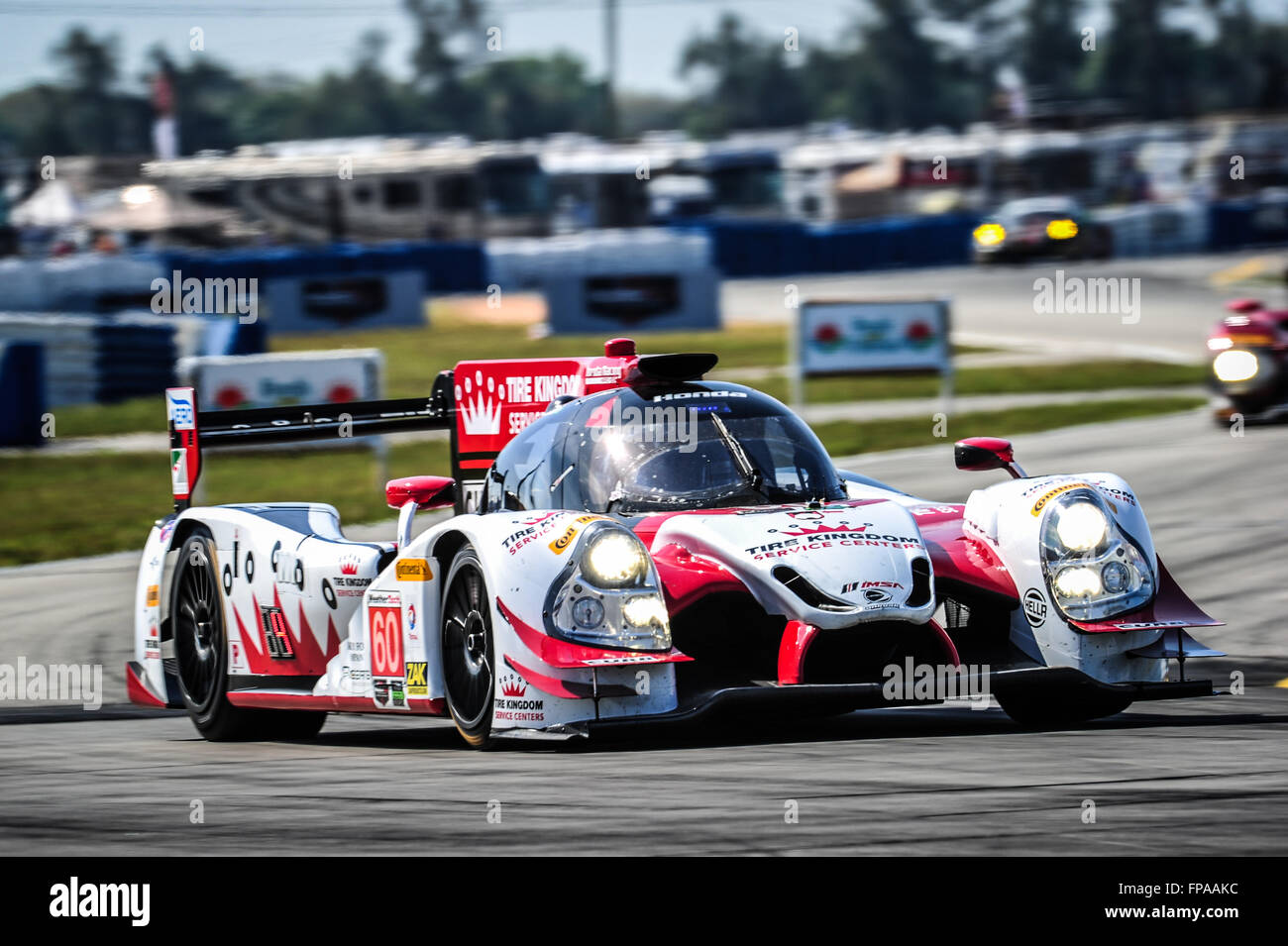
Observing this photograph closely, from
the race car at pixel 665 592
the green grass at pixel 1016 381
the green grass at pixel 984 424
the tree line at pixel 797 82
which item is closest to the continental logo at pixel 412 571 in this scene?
the race car at pixel 665 592

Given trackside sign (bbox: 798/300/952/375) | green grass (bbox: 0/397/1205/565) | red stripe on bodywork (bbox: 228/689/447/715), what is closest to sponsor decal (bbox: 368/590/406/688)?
red stripe on bodywork (bbox: 228/689/447/715)

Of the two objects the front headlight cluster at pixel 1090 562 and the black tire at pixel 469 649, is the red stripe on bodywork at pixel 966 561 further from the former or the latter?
the black tire at pixel 469 649

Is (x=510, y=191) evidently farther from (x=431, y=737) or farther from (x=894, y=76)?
(x=894, y=76)

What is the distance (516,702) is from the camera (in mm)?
7027

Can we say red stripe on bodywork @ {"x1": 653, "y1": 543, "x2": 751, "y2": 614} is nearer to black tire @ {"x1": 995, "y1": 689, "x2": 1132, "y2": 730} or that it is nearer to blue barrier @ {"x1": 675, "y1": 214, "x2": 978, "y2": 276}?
black tire @ {"x1": 995, "y1": 689, "x2": 1132, "y2": 730}

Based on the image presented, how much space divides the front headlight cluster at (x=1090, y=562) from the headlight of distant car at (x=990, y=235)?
143 ft

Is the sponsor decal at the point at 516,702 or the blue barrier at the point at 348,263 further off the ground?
the blue barrier at the point at 348,263

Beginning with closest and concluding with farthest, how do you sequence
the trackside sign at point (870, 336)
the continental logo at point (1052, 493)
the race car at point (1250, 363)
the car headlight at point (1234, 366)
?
the continental logo at point (1052, 493)
the race car at point (1250, 363)
the car headlight at point (1234, 366)
the trackside sign at point (870, 336)

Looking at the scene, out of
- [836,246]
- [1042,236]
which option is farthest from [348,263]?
[1042,236]

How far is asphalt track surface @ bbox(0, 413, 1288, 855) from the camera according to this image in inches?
212

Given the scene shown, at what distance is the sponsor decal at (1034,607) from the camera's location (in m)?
7.68

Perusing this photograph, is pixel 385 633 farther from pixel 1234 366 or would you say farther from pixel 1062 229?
pixel 1062 229
